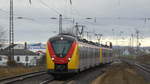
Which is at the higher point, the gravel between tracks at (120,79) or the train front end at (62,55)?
the train front end at (62,55)

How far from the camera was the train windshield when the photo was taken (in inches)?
1072

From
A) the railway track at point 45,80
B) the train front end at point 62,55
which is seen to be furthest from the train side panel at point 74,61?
the railway track at point 45,80

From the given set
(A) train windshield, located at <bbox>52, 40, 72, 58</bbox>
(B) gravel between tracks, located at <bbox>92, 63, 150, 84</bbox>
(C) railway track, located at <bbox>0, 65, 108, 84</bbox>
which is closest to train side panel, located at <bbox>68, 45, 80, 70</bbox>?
(A) train windshield, located at <bbox>52, 40, 72, 58</bbox>

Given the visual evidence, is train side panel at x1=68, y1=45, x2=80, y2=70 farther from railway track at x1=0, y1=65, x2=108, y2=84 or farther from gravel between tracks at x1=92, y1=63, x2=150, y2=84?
gravel between tracks at x1=92, y1=63, x2=150, y2=84

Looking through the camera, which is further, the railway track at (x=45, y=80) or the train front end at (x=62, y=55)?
the train front end at (x=62, y=55)

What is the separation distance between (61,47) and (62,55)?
0.68 metres

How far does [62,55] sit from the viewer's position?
27.1 metres

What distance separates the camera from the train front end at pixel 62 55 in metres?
27.0

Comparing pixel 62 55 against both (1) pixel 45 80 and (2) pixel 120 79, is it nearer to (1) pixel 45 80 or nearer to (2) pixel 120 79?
(1) pixel 45 80

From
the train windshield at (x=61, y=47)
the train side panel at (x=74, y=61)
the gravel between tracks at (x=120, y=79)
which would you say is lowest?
the gravel between tracks at (x=120, y=79)

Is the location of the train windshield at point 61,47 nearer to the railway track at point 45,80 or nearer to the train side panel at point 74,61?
the train side panel at point 74,61

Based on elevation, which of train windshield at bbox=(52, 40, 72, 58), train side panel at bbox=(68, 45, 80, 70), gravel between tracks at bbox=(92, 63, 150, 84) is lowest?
gravel between tracks at bbox=(92, 63, 150, 84)

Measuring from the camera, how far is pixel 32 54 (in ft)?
307

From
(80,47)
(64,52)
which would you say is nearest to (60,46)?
(64,52)
